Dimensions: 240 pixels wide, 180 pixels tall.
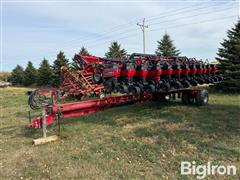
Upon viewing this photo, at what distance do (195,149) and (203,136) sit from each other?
3.17 feet

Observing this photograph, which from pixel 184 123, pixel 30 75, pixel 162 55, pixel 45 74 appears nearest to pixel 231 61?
pixel 162 55

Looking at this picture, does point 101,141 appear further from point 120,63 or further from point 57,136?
point 120,63

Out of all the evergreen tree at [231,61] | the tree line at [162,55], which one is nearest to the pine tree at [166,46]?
the tree line at [162,55]

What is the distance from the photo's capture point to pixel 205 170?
420cm

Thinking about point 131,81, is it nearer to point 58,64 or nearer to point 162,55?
point 162,55

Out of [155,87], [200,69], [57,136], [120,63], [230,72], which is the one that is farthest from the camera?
[230,72]

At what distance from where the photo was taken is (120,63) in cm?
730

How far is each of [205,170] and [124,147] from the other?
186cm

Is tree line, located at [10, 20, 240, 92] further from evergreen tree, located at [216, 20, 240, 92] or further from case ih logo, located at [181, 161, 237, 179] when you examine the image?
case ih logo, located at [181, 161, 237, 179]

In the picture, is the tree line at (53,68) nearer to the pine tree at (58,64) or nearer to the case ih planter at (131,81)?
the pine tree at (58,64)

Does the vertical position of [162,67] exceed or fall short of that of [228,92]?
it exceeds it

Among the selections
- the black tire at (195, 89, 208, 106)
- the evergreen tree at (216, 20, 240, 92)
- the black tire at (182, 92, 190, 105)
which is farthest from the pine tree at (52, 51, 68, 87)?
the black tire at (195, 89, 208, 106)

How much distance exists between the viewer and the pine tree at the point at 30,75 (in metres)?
43.4

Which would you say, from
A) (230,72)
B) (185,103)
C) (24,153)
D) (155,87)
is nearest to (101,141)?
(24,153)
